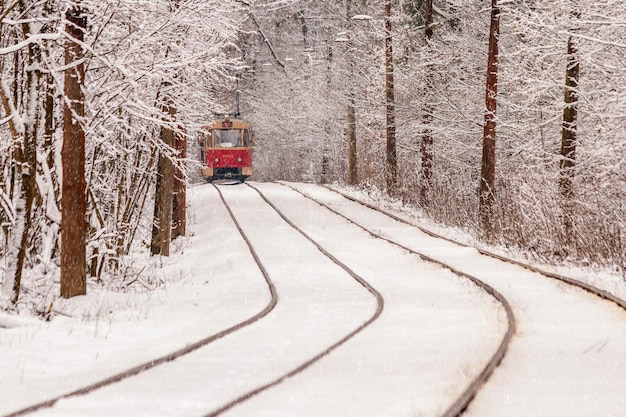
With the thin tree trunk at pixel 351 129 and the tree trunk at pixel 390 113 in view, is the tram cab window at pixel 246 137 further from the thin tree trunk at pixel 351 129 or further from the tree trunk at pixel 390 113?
the tree trunk at pixel 390 113

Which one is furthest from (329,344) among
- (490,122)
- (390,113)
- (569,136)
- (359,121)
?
(359,121)

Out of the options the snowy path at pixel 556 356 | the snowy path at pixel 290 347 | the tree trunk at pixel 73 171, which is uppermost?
the tree trunk at pixel 73 171

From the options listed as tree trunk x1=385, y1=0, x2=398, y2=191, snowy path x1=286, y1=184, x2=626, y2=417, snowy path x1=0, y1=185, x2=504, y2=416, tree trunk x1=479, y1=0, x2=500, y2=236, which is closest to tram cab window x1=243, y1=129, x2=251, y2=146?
tree trunk x1=385, y1=0, x2=398, y2=191

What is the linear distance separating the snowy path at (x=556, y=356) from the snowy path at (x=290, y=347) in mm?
292

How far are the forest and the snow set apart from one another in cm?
147

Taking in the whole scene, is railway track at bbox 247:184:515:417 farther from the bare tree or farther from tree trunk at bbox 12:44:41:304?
tree trunk at bbox 12:44:41:304

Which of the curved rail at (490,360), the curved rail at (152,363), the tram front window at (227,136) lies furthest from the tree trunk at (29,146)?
the tram front window at (227,136)

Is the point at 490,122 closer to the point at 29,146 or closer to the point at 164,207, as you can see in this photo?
the point at 164,207

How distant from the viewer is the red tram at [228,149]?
133 feet

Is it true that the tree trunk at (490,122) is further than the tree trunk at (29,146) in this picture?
Yes

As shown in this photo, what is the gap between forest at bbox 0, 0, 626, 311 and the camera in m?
10.9

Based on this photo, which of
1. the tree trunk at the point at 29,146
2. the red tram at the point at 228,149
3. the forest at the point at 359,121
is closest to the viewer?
the tree trunk at the point at 29,146

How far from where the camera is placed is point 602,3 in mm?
13148

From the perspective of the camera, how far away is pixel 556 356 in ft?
24.0
